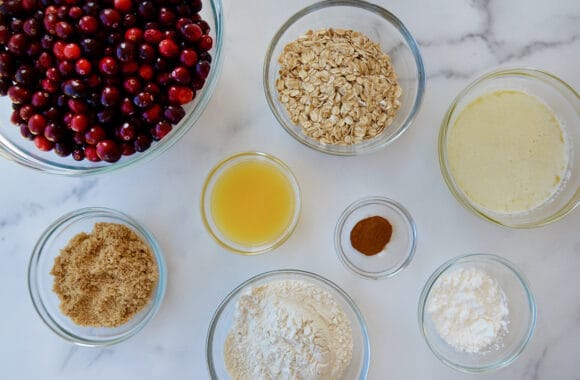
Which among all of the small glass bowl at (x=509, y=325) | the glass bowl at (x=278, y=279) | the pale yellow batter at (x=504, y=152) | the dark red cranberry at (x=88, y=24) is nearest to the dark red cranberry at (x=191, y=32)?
the dark red cranberry at (x=88, y=24)

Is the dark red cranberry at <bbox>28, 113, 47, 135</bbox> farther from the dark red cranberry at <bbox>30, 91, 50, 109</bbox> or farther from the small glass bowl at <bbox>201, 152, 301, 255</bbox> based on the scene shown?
the small glass bowl at <bbox>201, 152, 301, 255</bbox>

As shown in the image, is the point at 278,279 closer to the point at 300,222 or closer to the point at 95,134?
the point at 300,222

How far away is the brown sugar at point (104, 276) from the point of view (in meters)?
1.68

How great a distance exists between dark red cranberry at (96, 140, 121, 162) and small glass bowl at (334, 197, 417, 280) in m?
0.76

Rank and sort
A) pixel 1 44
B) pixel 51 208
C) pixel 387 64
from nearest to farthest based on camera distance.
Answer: pixel 1 44 < pixel 387 64 < pixel 51 208

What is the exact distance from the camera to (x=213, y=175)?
5.85 feet

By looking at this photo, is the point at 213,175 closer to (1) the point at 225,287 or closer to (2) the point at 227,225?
(2) the point at 227,225

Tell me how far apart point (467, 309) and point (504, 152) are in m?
0.53

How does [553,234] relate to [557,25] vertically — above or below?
below

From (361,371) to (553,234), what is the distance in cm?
81

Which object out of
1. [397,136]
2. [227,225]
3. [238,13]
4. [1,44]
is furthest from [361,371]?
[1,44]

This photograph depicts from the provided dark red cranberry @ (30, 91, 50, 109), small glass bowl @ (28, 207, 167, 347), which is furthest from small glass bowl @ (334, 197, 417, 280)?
dark red cranberry @ (30, 91, 50, 109)

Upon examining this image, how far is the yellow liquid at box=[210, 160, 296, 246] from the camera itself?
1808mm

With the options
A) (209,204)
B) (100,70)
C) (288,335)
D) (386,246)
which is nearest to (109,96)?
(100,70)
